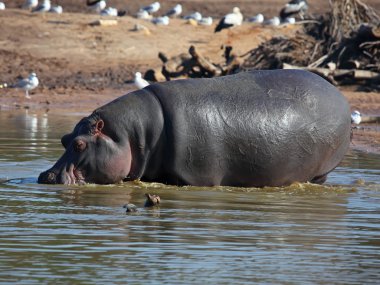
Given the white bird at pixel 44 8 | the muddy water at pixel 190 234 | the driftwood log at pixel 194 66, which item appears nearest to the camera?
the muddy water at pixel 190 234

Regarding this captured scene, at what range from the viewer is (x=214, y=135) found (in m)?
9.01

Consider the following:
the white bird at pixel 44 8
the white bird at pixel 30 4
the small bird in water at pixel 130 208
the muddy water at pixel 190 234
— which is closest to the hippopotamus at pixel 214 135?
the muddy water at pixel 190 234

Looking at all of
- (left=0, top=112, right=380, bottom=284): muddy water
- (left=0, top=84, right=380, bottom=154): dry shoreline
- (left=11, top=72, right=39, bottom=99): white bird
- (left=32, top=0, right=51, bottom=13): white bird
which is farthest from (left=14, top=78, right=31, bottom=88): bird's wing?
→ (left=0, top=112, right=380, bottom=284): muddy water

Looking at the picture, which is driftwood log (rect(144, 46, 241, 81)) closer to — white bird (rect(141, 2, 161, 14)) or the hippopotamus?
the hippopotamus

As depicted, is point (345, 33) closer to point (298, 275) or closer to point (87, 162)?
point (87, 162)

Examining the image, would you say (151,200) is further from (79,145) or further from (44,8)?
(44,8)

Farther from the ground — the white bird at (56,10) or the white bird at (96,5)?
the white bird at (56,10)

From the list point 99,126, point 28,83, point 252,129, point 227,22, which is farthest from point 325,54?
point 99,126

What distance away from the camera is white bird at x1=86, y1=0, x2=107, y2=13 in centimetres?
2583

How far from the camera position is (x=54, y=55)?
69.9 feet

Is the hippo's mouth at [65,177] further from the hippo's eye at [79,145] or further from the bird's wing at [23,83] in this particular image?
the bird's wing at [23,83]

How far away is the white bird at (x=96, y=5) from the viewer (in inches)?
1017

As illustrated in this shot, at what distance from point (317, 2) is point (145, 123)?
21.7 meters

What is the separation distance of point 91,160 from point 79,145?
0.48ft
